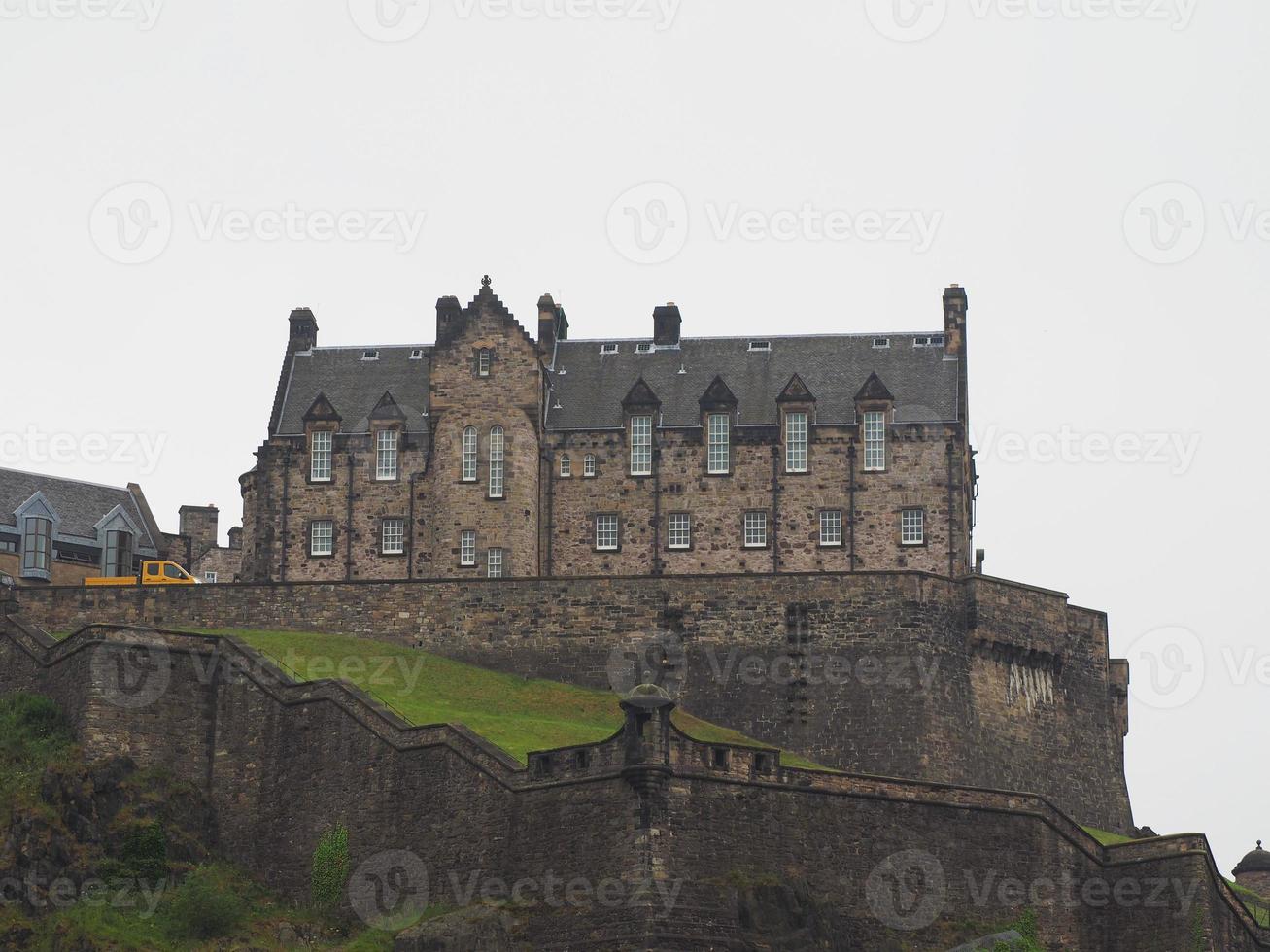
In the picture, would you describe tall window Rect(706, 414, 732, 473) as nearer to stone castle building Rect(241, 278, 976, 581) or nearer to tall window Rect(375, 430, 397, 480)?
stone castle building Rect(241, 278, 976, 581)

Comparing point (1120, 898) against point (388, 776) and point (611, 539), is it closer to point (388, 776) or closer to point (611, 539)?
point (388, 776)

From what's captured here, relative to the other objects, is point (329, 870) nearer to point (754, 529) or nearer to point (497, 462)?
point (497, 462)

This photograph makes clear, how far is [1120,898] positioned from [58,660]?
29.7 metres

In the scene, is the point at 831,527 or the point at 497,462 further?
the point at 497,462

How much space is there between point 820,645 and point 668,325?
19.2 m

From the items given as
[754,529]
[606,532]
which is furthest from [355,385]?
[754,529]

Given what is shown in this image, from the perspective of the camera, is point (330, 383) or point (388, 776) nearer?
point (388, 776)

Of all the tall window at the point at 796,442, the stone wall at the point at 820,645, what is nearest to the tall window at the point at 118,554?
the stone wall at the point at 820,645

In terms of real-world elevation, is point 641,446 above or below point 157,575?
above

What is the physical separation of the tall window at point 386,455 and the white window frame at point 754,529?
1244 centimetres

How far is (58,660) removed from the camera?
7438 cm

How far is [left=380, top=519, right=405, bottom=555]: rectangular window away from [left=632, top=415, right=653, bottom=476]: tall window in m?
8.27

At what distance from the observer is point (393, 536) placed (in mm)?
92375

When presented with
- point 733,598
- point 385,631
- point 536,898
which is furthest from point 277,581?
point 536,898
